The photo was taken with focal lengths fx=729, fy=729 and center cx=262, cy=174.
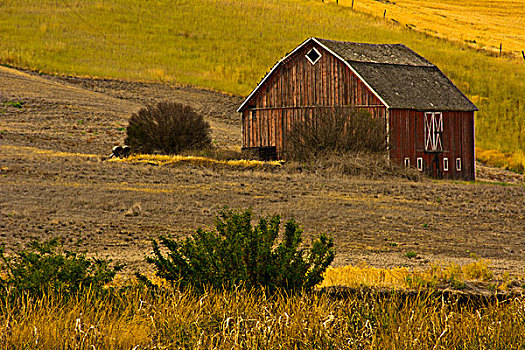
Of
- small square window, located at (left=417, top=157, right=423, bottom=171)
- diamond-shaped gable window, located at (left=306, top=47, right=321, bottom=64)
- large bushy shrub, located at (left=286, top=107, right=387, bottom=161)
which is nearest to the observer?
large bushy shrub, located at (left=286, top=107, right=387, bottom=161)

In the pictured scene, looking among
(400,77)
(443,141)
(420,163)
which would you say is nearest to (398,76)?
(400,77)

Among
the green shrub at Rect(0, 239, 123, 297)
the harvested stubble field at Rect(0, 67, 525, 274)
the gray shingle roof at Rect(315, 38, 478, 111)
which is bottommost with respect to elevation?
the harvested stubble field at Rect(0, 67, 525, 274)

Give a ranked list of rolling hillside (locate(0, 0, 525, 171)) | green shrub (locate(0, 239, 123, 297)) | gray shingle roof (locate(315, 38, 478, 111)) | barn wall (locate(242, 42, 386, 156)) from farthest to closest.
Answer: rolling hillside (locate(0, 0, 525, 171)) < barn wall (locate(242, 42, 386, 156)) < gray shingle roof (locate(315, 38, 478, 111)) < green shrub (locate(0, 239, 123, 297))

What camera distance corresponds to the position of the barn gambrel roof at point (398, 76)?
109 feet

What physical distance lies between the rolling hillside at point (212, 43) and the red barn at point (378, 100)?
10.0 meters

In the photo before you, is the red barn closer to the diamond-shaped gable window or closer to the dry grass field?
the diamond-shaped gable window

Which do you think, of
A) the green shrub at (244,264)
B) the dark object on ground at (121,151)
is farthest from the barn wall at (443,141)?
the green shrub at (244,264)

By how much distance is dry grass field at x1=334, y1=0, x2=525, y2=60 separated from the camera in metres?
97.2

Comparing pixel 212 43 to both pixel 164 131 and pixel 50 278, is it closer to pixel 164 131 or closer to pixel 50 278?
pixel 164 131

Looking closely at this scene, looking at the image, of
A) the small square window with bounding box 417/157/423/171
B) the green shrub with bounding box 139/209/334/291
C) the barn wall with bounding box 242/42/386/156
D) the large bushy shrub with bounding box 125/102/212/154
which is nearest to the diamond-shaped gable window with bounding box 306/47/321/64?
the barn wall with bounding box 242/42/386/156

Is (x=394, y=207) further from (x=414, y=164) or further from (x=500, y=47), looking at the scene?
(x=500, y=47)

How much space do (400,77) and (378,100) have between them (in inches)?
119

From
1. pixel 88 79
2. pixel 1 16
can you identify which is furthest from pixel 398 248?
pixel 1 16

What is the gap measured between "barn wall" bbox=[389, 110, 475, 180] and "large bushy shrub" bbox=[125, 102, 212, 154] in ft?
30.7
